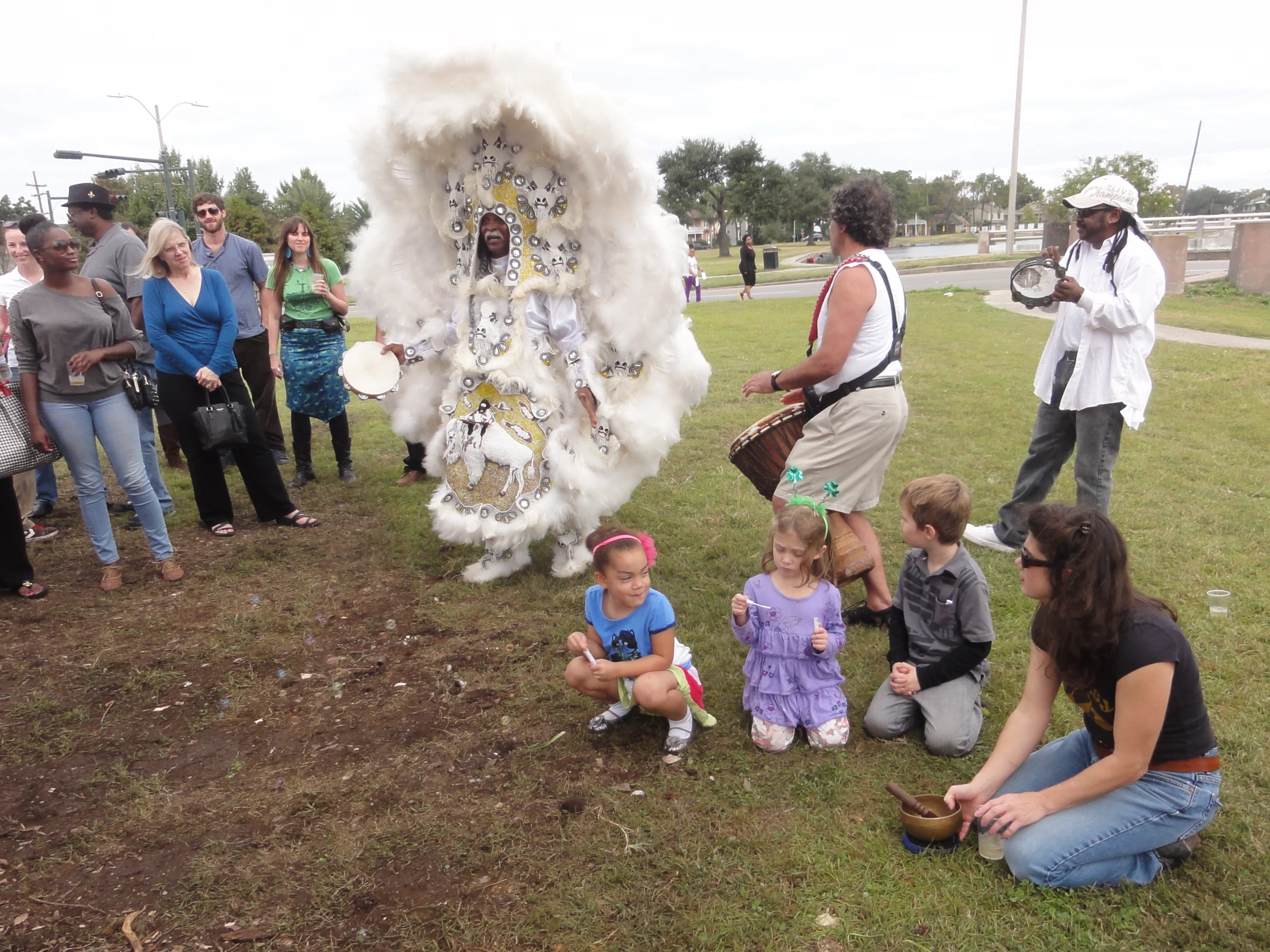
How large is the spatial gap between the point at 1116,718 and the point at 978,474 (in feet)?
14.3

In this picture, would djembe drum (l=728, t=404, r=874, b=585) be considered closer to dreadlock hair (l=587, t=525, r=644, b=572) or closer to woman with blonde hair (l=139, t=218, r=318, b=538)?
dreadlock hair (l=587, t=525, r=644, b=572)

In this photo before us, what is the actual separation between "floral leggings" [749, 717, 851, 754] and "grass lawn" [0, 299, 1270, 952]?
9 cm

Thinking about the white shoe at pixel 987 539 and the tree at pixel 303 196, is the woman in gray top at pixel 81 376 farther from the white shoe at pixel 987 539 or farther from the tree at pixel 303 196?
the tree at pixel 303 196

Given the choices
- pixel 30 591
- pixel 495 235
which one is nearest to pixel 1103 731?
pixel 495 235

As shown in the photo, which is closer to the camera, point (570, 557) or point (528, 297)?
point (528, 297)

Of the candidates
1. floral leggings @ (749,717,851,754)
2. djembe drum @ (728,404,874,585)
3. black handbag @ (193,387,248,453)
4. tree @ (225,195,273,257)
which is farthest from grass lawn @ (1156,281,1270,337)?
tree @ (225,195,273,257)


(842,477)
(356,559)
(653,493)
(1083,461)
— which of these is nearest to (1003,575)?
(1083,461)

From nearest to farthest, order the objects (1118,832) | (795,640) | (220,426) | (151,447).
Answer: (1118,832)
(795,640)
(220,426)
(151,447)

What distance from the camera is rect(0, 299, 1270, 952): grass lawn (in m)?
2.57

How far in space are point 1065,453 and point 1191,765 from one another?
262 centimetres

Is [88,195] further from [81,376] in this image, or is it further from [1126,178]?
[1126,178]

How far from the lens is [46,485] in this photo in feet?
21.9

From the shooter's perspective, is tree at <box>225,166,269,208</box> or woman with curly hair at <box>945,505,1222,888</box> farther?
tree at <box>225,166,269,208</box>

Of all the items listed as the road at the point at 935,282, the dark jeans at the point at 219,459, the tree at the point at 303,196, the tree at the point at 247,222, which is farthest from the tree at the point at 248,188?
the dark jeans at the point at 219,459
